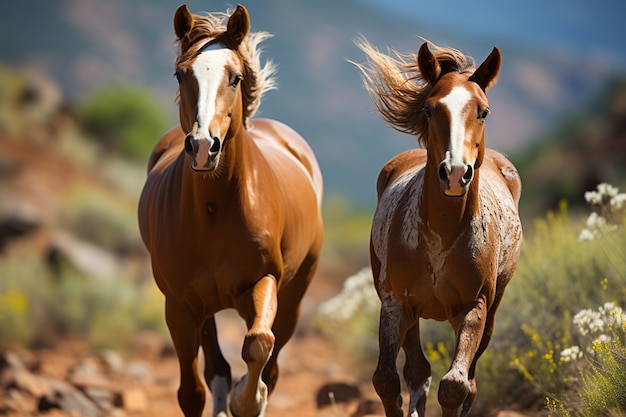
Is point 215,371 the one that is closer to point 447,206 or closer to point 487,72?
point 447,206

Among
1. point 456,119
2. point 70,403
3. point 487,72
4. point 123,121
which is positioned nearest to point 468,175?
point 456,119

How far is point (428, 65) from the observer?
5148 mm

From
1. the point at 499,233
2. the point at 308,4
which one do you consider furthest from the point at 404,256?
the point at 308,4

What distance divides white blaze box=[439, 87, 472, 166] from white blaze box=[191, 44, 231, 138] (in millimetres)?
1205

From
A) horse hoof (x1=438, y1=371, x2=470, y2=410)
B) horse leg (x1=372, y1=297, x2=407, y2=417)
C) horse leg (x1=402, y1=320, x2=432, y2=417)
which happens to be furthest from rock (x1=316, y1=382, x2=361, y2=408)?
horse hoof (x1=438, y1=371, x2=470, y2=410)

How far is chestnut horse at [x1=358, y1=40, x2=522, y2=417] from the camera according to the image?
15.4 ft

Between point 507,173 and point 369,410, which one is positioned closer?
point 507,173

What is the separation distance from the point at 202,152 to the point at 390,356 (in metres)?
1.48

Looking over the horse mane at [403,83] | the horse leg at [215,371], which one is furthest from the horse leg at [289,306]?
the horse mane at [403,83]

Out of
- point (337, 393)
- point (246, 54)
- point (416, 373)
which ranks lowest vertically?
point (416, 373)

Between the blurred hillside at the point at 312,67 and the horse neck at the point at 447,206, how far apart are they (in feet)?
198

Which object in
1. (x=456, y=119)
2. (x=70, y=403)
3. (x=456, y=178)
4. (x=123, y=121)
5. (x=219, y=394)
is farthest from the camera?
(x=123, y=121)

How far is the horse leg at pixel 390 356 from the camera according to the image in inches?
193

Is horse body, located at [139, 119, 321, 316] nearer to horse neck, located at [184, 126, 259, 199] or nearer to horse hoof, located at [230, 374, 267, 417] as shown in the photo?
horse neck, located at [184, 126, 259, 199]
